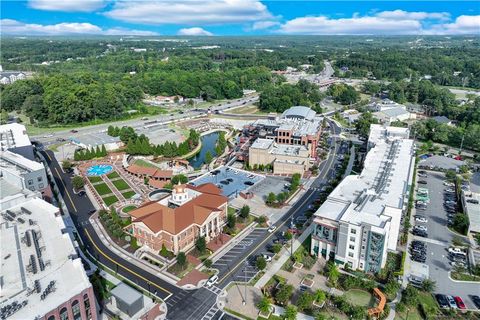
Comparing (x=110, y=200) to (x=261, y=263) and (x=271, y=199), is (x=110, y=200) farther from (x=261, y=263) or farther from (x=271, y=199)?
(x=261, y=263)

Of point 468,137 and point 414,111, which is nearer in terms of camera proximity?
point 468,137

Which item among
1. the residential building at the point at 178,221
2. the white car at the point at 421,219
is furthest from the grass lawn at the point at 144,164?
the white car at the point at 421,219

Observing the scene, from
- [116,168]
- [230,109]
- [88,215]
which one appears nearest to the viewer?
[88,215]

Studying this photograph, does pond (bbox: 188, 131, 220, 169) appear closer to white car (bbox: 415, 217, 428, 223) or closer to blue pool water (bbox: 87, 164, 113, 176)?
blue pool water (bbox: 87, 164, 113, 176)

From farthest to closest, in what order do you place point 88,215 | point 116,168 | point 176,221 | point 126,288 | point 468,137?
1. point 468,137
2. point 116,168
3. point 88,215
4. point 176,221
5. point 126,288

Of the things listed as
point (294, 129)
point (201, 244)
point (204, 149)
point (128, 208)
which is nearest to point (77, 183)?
point (128, 208)

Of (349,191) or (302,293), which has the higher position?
(349,191)

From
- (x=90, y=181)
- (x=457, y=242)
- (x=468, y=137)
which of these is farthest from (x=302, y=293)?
(x=468, y=137)

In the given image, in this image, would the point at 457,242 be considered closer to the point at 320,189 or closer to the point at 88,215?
the point at 320,189
